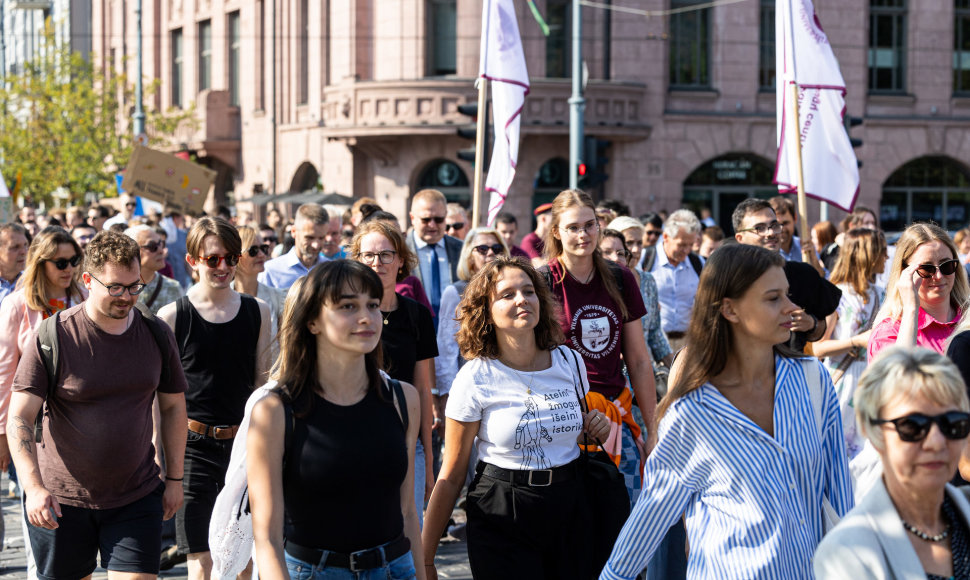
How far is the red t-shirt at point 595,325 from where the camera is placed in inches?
241

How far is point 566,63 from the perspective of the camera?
29.7 meters

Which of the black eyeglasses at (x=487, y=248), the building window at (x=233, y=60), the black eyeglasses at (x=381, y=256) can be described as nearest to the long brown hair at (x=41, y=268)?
the black eyeglasses at (x=381, y=256)

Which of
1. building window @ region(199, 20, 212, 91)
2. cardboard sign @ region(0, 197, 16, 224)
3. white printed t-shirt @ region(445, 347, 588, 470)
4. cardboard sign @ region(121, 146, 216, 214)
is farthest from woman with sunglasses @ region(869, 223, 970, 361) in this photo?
building window @ region(199, 20, 212, 91)

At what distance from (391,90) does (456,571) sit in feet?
73.5

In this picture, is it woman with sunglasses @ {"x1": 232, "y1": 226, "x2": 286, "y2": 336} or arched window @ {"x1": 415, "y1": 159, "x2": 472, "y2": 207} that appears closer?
woman with sunglasses @ {"x1": 232, "y1": 226, "x2": 286, "y2": 336}

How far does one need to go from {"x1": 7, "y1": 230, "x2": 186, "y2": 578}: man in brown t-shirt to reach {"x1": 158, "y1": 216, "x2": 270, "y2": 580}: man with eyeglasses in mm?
759

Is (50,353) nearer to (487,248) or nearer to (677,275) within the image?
(487,248)

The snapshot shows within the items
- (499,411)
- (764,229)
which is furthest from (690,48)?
(499,411)

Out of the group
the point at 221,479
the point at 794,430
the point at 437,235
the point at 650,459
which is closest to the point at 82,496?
the point at 221,479

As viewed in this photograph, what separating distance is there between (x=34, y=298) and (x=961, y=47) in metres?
29.7

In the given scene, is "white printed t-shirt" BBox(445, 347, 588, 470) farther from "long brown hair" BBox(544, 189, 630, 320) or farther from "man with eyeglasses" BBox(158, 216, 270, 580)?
"man with eyeglasses" BBox(158, 216, 270, 580)

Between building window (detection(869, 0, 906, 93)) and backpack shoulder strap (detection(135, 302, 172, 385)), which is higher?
building window (detection(869, 0, 906, 93))

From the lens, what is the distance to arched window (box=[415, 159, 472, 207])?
1175 inches

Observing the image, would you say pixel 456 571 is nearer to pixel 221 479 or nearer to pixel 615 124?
pixel 221 479
